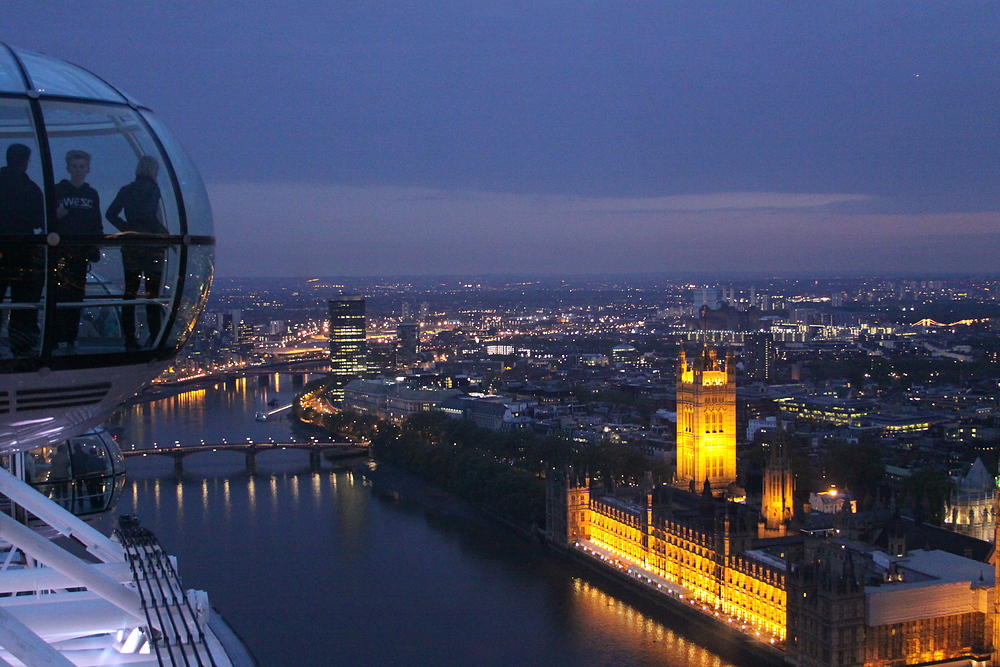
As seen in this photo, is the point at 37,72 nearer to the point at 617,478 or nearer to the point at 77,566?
the point at 77,566

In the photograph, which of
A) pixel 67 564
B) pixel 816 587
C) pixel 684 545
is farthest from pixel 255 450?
pixel 67 564

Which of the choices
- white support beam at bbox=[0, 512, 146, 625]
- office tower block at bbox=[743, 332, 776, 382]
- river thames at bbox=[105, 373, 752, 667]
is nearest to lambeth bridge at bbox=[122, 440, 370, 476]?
river thames at bbox=[105, 373, 752, 667]

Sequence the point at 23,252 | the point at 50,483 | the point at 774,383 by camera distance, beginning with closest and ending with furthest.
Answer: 1. the point at 23,252
2. the point at 50,483
3. the point at 774,383

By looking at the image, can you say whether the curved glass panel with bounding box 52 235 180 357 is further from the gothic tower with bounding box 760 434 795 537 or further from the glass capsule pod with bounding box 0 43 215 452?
the gothic tower with bounding box 760 434 795 537

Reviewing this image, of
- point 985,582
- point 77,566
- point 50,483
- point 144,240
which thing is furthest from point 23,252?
point 985,582

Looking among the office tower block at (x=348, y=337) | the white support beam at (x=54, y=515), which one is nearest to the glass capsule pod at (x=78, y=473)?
the white support beam at (x=54, y=515)

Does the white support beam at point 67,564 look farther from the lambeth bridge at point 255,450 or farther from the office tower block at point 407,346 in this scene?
the office tower block at point 407,346
